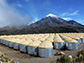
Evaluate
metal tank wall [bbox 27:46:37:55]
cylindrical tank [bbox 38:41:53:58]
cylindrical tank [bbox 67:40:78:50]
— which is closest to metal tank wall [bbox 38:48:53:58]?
cylindrical tank [bbox 38:41:53:58]

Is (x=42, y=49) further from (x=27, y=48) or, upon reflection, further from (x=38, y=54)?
(x=27, y=48)

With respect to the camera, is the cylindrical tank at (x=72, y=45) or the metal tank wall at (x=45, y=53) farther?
the cylindrical tank at (x=72, y=45)

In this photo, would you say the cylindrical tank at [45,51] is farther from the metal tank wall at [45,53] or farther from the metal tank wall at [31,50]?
the metal tank wall at [31,50]

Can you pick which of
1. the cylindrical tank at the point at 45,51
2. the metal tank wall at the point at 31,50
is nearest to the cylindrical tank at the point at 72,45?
the cylindrical tank at the point at 45,51

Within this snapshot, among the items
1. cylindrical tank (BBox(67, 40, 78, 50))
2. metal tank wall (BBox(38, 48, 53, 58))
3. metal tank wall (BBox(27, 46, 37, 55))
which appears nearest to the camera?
metal tank wall (BBox(38, 48, 53, 58))

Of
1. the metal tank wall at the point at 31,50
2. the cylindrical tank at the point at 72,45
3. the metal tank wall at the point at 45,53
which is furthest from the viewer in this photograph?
the cylindrical tank at the point at 72,45

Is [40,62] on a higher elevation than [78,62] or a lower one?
lower

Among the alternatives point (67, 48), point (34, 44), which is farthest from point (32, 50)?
→ point (67, 48)

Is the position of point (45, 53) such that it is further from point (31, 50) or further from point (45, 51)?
point (31, 50)

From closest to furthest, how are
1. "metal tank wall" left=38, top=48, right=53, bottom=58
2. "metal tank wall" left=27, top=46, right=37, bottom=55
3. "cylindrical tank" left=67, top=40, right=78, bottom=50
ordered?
"metal tank wall" left=38, top=48, right=53, bottom=58 → "metal tank wall" left=27, top=46, right=37, bottom=55 → "cylindrical tank" left=67, top=40, right=78, bottom=50

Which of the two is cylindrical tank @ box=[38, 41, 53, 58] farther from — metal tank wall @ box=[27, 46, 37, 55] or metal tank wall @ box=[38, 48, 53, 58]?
metal tank wall @ box=[27, 46, 37, 55]

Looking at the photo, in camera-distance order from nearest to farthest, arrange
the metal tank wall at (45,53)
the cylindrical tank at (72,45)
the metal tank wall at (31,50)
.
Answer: the metal tank wall at (45,53), the metal tank wall at (31,50), the cylindrical tank at (72,45)
